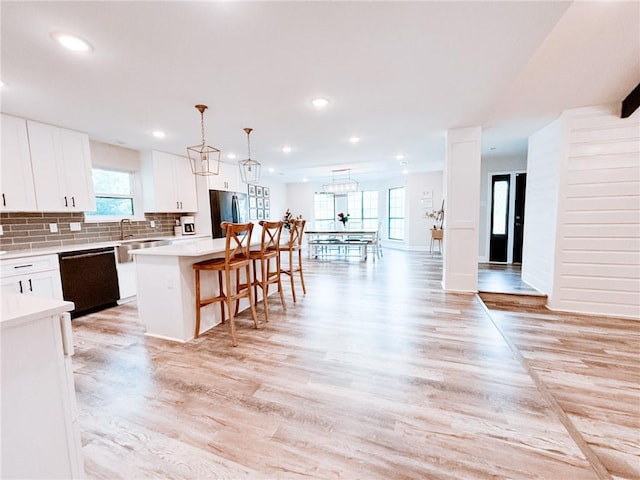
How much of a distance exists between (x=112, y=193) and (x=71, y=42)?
10.2ft

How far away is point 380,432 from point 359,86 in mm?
2617

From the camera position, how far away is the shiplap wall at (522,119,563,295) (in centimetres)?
339

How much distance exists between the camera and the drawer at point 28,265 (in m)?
2.70

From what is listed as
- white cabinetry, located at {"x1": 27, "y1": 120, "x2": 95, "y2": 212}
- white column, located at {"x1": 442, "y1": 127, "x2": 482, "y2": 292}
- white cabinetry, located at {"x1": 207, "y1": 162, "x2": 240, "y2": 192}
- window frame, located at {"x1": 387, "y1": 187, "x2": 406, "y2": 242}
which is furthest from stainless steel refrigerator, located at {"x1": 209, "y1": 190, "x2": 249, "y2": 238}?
window frame, located at {"x1": 387, "y1": 187, "x2": 406, "y2": 242}

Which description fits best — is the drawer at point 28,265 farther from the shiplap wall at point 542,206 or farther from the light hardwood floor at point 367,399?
the shiplap wall at point 542,206

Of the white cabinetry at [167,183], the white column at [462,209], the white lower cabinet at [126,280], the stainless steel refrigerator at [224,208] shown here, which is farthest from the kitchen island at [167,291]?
the white column at [462,209]

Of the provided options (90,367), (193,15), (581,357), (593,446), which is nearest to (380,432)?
(593,446)

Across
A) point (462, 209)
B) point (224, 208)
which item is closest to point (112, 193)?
point (224, 208)

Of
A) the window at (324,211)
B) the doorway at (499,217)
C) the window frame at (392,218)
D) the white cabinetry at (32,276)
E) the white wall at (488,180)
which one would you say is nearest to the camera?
the white cabinetry at (32,276)

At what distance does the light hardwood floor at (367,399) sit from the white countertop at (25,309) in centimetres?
92

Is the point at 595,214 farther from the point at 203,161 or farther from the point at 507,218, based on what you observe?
the point at 203,161

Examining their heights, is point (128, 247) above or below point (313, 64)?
below

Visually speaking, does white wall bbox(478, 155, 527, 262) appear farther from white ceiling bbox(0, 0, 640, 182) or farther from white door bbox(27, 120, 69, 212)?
white door bbox(27, 120, 69, 212)

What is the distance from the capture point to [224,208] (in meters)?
5.78
